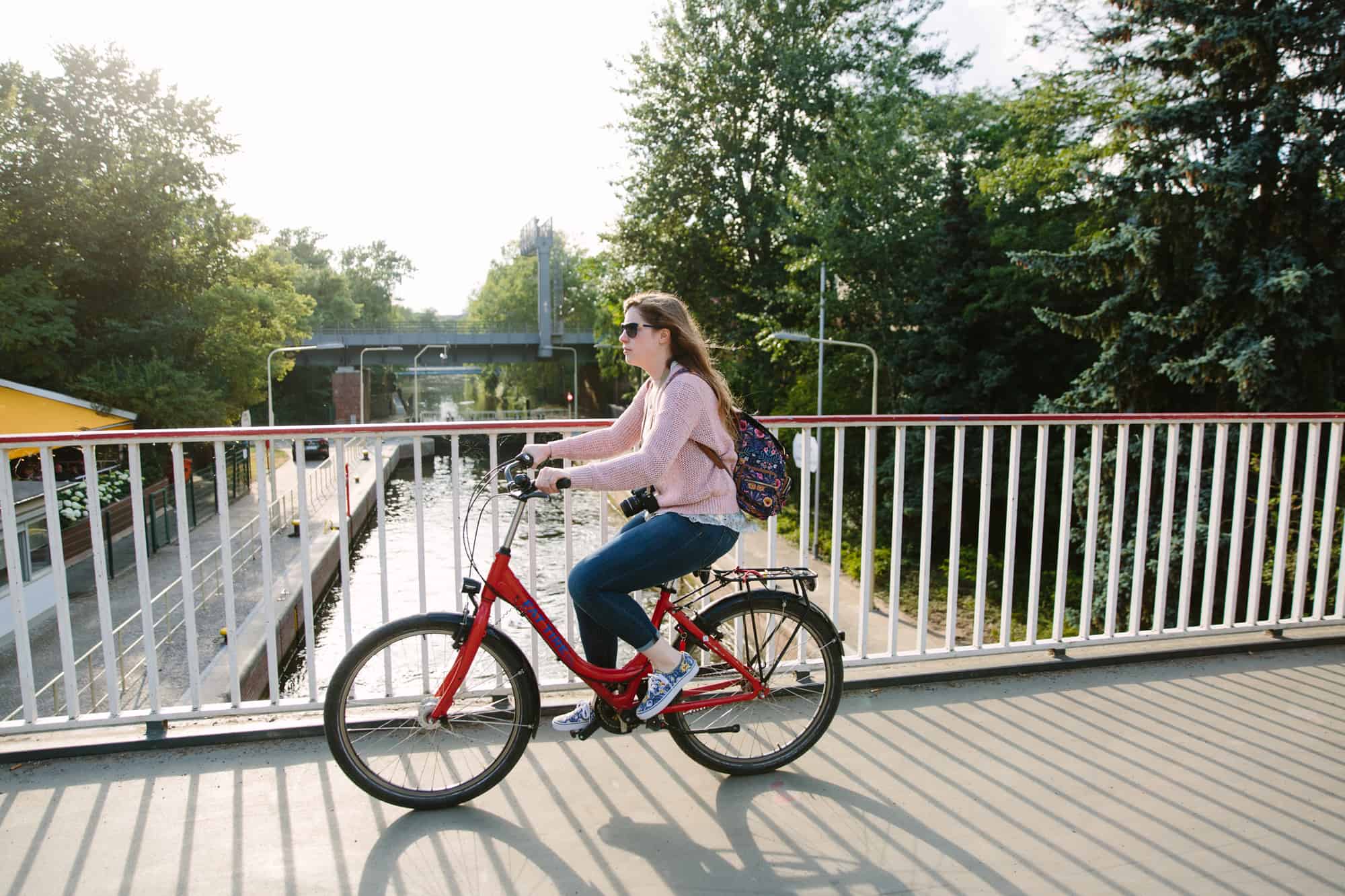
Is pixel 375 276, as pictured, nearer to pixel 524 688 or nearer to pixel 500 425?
pixel 500 425

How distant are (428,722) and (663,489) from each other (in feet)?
3.03

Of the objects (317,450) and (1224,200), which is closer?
(1224,200)

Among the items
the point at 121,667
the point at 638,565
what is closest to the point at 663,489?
the point at 638,565

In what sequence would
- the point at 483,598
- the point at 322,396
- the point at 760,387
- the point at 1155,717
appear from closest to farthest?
the point at 483,598, the point at 1155,717, the point at 760,387, the point at 322,396

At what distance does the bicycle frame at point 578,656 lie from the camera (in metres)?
2.40

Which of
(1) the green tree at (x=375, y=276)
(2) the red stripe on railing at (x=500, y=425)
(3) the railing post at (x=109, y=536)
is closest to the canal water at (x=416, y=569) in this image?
(3) the railing post at (x=109, y=536)

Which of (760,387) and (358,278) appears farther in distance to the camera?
(358,278)

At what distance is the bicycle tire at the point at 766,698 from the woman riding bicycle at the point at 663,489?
0.17 metres

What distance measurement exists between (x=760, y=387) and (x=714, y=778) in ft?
75.1

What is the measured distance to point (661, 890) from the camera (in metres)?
2.10

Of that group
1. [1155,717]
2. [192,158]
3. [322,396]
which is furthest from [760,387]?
[322,396]

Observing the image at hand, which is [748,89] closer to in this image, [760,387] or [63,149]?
[760,387]

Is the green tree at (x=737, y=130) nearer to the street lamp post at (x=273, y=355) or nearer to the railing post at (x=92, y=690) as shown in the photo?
the street lamp post at (x=273, y=355)

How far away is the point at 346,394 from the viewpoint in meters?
54.7
